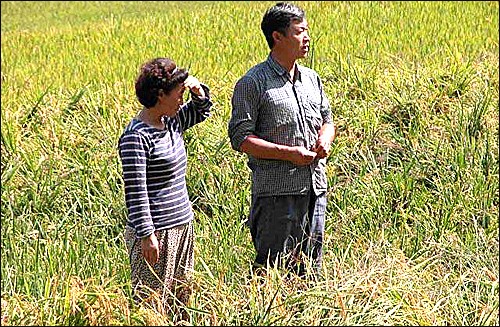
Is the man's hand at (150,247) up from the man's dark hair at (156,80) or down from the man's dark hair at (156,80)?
down

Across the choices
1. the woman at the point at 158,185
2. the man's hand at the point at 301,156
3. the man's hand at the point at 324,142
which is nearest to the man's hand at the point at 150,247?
the woman at the point at 158,185

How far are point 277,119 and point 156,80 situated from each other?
2.30 feet

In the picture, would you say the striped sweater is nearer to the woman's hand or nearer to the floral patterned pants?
the floral patterned pants

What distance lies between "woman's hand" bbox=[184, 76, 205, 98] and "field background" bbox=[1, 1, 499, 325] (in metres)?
0.81

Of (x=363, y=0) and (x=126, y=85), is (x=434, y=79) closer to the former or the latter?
(x=126, y=85)

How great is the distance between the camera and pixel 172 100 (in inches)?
149

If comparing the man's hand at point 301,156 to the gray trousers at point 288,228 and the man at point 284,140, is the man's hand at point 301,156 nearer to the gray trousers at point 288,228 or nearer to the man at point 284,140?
the man at point 284,140

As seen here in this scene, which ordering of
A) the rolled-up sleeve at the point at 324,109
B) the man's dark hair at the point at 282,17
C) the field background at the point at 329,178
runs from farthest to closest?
1. the rolled-up sleeve at the point at 324,109
2. the man's dark hair at the point at 282,17
3. the field background at the point at 329,178

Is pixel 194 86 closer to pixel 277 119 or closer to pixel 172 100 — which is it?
pixel 172 100

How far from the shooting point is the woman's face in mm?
3783

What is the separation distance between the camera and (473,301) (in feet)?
12.8

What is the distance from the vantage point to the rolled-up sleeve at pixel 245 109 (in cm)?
416

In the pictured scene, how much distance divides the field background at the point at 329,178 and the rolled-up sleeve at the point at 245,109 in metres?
0.66

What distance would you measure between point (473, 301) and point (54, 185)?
3.29 meters
